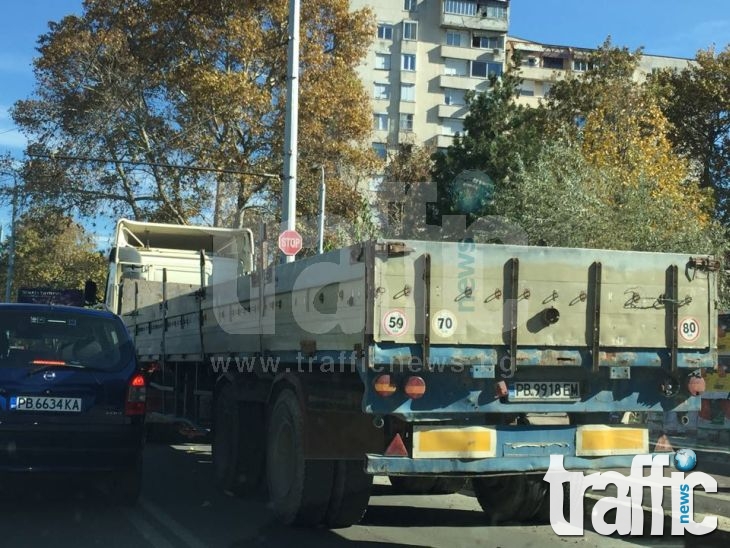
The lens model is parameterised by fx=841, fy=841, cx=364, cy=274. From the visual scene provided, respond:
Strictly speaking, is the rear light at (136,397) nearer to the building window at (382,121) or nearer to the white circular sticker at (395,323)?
the white circular sticker at (395,323)

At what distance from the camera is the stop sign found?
14617 millimetres

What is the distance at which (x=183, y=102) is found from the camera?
25.1 metres

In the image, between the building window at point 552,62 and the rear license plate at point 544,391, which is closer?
the rear license plate at point 544,391

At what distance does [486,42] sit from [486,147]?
32180mm

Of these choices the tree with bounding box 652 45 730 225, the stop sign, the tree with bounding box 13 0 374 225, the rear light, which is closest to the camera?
the rear light

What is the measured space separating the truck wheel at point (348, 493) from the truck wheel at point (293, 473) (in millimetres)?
47

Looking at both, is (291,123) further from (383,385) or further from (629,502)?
(383,385)

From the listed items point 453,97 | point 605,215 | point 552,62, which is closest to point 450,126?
point 453,97

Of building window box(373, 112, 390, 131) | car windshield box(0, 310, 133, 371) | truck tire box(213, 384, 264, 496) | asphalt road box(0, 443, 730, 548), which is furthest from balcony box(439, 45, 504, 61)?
car windshield box(0, 310, 133, 371)

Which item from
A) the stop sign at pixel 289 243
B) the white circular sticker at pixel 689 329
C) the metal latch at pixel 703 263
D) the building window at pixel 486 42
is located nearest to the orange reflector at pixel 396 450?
the white circular sticker at pixel 689 329

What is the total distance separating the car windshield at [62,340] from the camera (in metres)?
6.89

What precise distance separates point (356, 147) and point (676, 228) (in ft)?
37.3

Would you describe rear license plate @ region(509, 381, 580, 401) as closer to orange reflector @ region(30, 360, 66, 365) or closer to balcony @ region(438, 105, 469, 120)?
orange reflector @ region(30, 360, 66, 365)

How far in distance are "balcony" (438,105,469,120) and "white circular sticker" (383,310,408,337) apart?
177 feet
